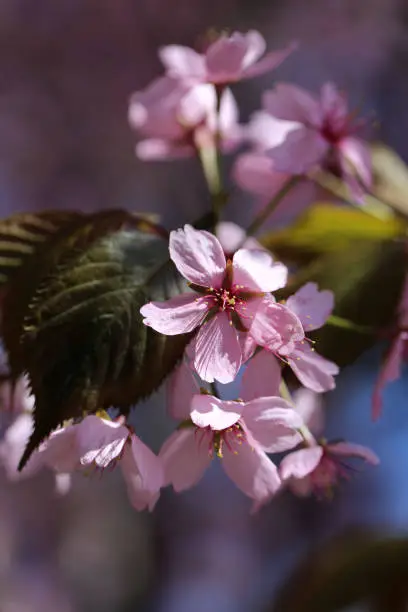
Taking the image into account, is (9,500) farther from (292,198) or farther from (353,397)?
(292,198)

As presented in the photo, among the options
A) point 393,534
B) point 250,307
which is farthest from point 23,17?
point 250,307

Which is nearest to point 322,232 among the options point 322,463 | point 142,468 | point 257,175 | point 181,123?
point 257,175

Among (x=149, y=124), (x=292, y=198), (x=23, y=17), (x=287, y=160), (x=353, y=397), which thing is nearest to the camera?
(x=287, y=160)

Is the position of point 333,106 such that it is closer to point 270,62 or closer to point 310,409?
point 270,62

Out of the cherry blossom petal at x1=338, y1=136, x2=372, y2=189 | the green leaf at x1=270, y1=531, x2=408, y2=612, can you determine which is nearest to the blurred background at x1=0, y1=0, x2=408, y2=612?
the green leaf at x1=270, y1=531, x2=408, y2=612

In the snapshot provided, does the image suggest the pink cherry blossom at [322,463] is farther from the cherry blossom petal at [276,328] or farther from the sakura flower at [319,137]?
the sakura flower at [319,137]

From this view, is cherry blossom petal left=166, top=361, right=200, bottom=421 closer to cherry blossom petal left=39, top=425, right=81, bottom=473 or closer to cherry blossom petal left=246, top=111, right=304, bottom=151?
cherry blossom petal left=39, top=425, right=81, bottom=473

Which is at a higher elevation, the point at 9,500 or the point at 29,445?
the point at 29,445
